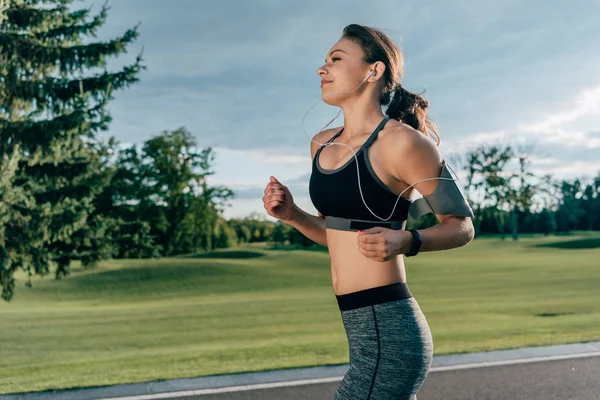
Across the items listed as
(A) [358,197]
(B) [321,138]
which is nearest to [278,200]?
(B) [321,138]

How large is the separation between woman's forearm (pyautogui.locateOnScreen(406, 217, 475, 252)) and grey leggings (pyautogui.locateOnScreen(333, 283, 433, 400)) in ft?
0.72

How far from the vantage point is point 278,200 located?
8.52 ft

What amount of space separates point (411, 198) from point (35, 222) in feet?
58.0

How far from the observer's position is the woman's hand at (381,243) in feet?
6.58

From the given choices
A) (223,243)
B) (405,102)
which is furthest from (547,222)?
(405,102)

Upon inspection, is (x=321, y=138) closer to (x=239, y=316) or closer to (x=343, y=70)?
(x=343, y=70)

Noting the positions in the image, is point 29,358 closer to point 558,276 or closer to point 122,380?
point 122,380

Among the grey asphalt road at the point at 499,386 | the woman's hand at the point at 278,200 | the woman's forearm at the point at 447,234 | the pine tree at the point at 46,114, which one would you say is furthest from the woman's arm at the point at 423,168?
the pine tree at the point at 46,114

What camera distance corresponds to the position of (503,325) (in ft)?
39.4

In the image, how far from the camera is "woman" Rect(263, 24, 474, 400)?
224 cm

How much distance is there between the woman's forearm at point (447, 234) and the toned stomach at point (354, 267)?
0.17m

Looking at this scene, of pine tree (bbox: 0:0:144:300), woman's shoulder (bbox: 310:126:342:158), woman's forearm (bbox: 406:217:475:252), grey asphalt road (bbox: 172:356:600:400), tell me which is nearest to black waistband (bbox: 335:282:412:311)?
woman's forearm (bbox: 406:217:475:252)

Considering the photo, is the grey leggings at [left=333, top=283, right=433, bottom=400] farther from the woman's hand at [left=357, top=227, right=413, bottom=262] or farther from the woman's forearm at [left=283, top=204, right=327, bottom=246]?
the woman's forearm at [left=283, top=204, right=327, bottom=246]

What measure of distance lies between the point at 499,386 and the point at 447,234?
14.2ft
